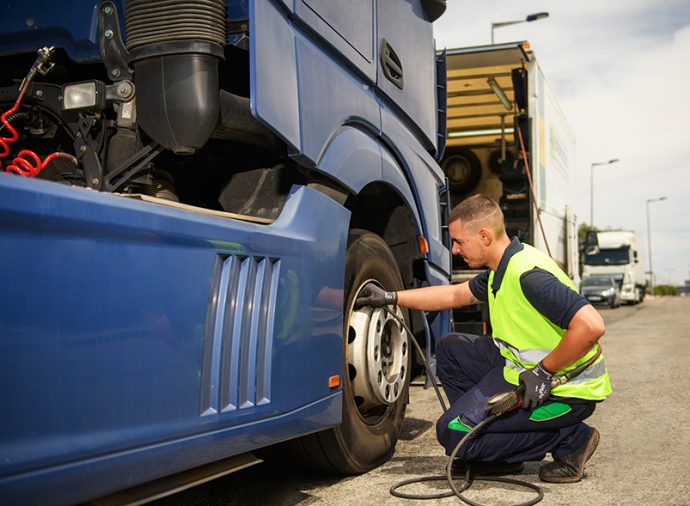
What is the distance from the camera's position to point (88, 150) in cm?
279

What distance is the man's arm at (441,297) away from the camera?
397 centimetres

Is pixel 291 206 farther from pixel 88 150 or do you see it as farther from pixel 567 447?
pixel 567 447

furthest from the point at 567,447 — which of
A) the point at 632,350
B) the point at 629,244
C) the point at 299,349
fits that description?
the point at 629,244

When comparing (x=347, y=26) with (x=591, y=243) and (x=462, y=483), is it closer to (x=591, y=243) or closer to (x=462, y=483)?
(x=462, y=483)

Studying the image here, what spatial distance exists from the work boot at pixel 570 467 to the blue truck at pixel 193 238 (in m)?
0.74

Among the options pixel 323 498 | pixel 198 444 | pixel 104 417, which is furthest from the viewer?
pixel 323 498

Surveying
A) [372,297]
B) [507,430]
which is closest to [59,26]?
[372,297]

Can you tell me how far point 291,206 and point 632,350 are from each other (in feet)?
26.2

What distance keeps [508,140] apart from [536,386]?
8312 millimetres

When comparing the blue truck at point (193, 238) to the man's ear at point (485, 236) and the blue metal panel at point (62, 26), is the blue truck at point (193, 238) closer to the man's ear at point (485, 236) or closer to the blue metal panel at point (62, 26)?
the blue metal panel at point (62, 26)

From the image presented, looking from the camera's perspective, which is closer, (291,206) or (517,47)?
(291,206)

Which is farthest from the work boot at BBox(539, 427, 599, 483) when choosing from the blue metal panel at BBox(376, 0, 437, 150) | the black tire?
the black tire

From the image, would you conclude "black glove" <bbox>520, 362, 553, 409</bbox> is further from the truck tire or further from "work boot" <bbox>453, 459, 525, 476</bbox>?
the truck tire

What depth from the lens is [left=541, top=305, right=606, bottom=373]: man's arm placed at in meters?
3.21
